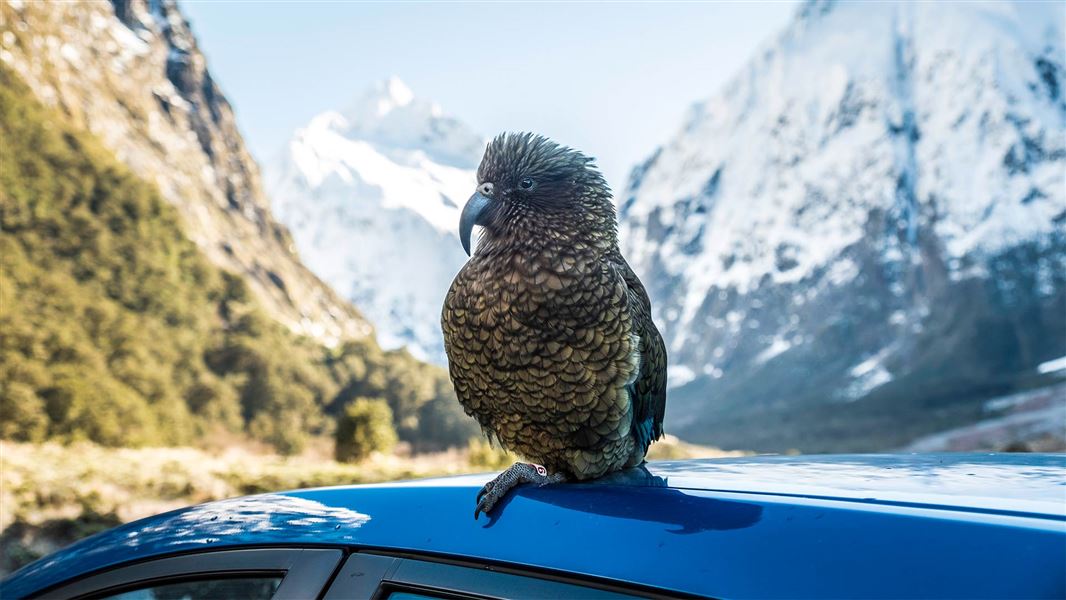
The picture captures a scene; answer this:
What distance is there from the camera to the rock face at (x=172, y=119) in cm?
2322

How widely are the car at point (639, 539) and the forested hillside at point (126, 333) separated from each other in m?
16.1

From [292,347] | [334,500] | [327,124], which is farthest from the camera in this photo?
[327,124]

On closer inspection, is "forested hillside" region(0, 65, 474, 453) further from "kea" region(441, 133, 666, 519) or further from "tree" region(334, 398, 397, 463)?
"kea" region(441, 133, 666, 519)

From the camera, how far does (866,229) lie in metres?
120

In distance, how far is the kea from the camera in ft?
5.37

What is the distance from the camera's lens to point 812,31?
13512cm


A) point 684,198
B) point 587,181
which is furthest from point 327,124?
point 587,181

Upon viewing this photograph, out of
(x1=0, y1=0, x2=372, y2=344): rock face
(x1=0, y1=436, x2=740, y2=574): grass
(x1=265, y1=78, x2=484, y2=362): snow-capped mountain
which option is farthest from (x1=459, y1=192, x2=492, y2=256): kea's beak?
(x1=265, y1=78, x2=484, y2=362): snow-capped mountain

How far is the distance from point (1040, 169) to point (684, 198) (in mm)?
63404

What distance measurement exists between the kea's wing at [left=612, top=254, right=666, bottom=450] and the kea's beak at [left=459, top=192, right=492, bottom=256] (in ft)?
1.25

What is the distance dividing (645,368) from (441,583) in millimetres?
778

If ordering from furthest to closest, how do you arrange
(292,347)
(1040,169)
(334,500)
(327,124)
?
(327,124)
(1040,169)
(292,347)
(334,500)

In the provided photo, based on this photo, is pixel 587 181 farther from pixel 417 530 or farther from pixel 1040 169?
pixel 1040 169

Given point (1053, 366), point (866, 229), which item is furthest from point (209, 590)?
point (866, 229)
